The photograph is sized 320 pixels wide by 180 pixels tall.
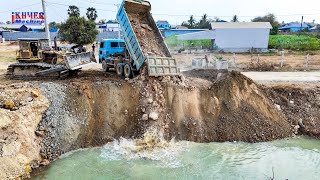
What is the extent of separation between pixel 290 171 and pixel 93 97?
766 centimetres

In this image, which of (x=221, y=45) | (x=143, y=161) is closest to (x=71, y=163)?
(x=143, y=161)

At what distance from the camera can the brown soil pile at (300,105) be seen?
42.0ft

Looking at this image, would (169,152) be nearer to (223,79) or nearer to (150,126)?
(150,126)

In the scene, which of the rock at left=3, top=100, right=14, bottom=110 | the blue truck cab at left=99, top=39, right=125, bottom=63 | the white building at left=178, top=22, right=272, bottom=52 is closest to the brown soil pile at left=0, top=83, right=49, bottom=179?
the rock at left=3, top=100, right=14, bottom=110

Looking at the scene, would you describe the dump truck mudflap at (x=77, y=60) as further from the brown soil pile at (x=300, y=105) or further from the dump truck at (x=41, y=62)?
the brown soil pile at (x=300, y=105)

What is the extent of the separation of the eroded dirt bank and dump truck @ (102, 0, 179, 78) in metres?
0.63

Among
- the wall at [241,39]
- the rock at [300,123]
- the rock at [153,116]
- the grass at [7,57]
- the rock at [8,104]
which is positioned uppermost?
the wall at [241,39]

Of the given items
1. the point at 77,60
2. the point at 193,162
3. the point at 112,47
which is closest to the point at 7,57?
the point at 112,47

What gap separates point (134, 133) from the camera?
11672 mm

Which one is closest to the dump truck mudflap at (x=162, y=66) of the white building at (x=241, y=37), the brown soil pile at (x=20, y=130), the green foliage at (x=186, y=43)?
the brown soil pile at (x=20, y=130)

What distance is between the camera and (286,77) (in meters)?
18.7

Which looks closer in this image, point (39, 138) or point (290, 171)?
point (290, 171)

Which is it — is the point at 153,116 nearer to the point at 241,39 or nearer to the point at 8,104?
the point at 8,104

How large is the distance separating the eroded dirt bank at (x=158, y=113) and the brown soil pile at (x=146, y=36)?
1601 mm
